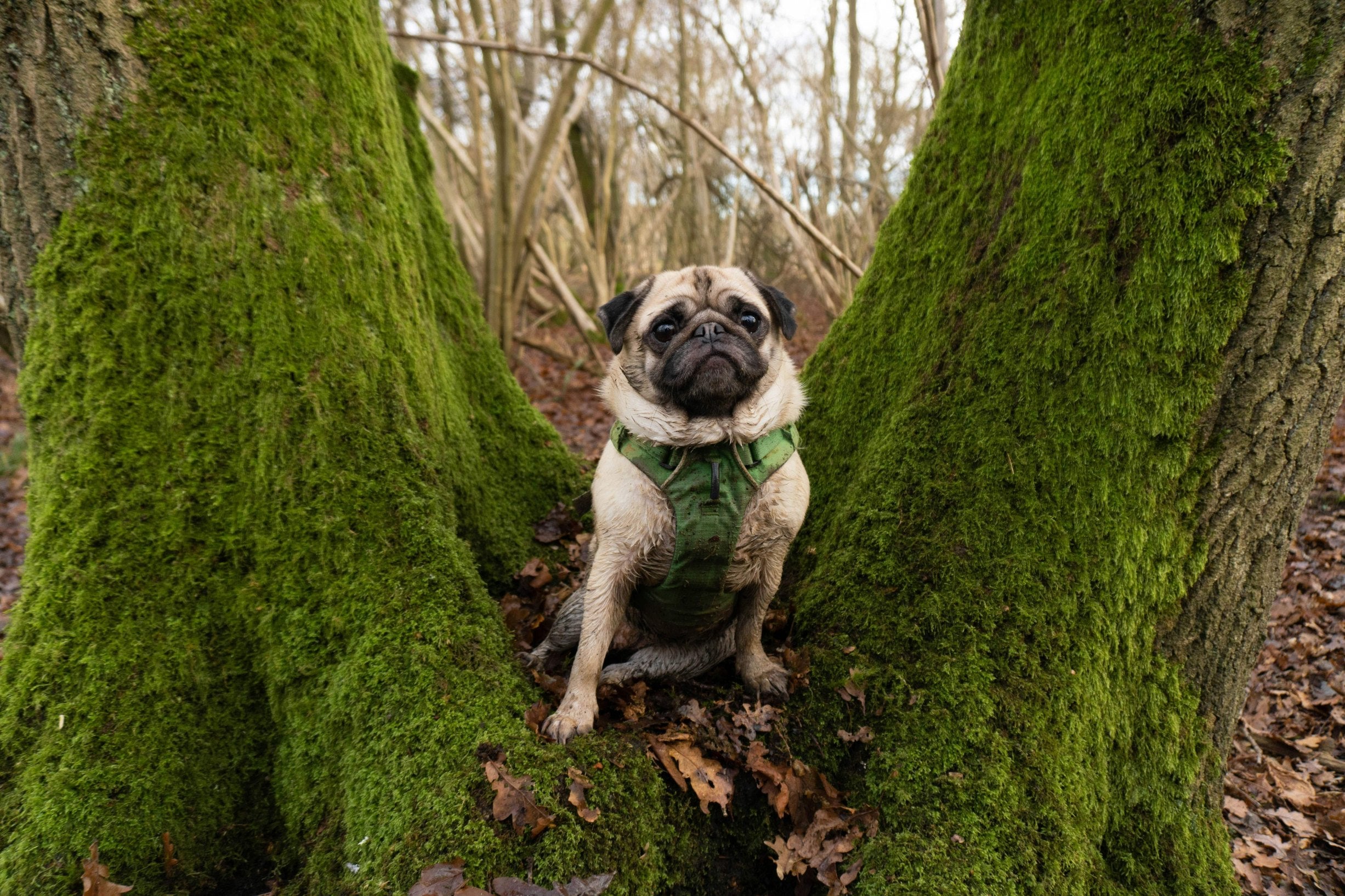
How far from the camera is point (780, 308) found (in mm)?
3279

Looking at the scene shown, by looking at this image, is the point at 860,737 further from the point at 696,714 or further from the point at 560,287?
the point at 560,287

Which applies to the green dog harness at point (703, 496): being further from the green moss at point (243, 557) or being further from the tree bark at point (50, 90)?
the tree bark at point (50, 90)

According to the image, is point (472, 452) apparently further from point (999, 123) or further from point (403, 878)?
point (999, 123)

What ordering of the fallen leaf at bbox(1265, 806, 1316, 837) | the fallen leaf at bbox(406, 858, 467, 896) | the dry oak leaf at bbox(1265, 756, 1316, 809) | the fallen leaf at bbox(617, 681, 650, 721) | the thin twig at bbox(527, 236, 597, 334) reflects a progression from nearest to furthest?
the fallen leaf at bbox(406, 858, 467, 896)
the fallen leaf at bbox(617, 681, 650, 721)
the fallen leaf at bbox(1265, 806, 1316, 837)
the dry oak leaf at bbox(1265, 756, 1316, 809)
the thin twig at bbox(527, 236, 597, 334)

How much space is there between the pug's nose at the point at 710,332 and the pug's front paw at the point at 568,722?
5.06ft

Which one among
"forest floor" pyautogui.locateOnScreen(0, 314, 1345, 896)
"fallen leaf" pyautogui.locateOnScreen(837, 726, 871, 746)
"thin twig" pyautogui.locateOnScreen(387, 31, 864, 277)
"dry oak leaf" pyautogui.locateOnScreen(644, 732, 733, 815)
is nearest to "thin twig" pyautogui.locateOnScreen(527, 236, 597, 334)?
"thin twig" pyautogui.locateOnScreen(387, 31, 864, 277)

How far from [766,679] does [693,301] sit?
1.68 meters

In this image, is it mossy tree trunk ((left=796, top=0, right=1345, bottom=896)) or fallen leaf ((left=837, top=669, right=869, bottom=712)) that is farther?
fallen leaf ((left=837, top=669, right=869, bottom=712))

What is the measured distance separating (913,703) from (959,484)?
908 millimetres

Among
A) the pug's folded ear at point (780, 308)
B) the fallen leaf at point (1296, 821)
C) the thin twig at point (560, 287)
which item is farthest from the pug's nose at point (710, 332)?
the thin twig at point (560, 287)

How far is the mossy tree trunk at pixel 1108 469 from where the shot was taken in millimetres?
2404

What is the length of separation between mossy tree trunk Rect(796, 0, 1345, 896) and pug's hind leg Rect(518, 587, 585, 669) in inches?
43.5

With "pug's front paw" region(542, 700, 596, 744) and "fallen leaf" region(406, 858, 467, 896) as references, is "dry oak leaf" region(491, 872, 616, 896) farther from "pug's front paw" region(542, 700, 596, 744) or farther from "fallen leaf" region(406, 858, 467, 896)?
"pug's front paw" region(542, 700, 596, 744)

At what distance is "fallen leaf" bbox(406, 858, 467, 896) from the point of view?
6.88ft
